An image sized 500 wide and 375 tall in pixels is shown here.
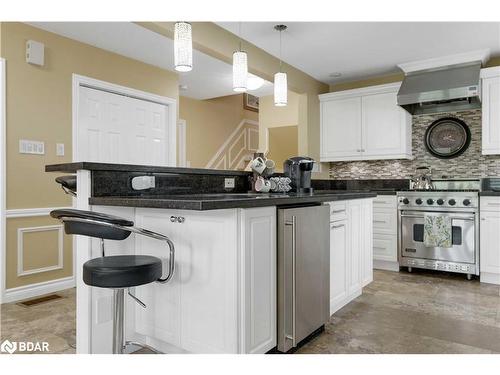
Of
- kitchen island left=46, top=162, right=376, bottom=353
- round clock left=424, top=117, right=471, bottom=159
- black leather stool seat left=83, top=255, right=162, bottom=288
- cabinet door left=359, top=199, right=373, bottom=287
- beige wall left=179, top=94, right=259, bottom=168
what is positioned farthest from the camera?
beige wall left=179, top=94, right=259, bottom=168

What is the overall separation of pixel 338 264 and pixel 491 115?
8.93 ft

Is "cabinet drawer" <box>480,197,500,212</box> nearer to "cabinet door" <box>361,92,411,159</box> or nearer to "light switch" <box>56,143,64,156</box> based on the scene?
"cabinet door" <box>361,92,411,159</box>

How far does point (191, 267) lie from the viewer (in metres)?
1.85

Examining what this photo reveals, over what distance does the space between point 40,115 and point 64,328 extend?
201cm

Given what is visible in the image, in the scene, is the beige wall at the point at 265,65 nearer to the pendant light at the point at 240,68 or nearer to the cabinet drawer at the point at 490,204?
the pendant light at the point at 240,68

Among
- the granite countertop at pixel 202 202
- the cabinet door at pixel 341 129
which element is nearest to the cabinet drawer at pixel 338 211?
the granite countertop at pixel 202 202

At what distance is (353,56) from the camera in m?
4.30

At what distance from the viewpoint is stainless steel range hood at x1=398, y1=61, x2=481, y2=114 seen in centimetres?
391

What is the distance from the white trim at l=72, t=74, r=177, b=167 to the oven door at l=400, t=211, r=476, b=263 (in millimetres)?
3018

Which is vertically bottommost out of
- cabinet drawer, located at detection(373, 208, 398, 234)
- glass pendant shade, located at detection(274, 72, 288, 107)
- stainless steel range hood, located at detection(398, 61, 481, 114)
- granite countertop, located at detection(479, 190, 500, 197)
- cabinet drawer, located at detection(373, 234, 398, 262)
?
cabinet drawer, located at detection(373, 234, 398, 262)

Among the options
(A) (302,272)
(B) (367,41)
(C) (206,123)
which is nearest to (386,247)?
(B) (367,41)

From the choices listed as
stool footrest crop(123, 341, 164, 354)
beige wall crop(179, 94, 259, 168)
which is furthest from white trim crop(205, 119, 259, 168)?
stool footrest crop(123, 341, 164, 354)
